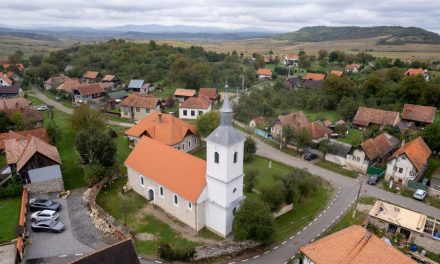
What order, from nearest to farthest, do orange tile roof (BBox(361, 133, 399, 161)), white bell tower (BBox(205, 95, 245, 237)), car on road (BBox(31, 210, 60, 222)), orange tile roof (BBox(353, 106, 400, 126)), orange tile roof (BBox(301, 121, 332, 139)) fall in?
white bell tower (BBox(205, 95, 245, 237)) → car on road (BBox(31, 210, 60, 222)) → orange tile roof (BBox(361, 133, 399, 161)) → orange tile roof (BBox(301, 121, 332, 139)) → orange tile roof (BBox(353, 106, 400, 126))

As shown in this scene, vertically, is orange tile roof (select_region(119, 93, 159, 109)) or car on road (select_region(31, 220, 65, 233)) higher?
orange tile roof (select_region(119, 93, 159, 109))

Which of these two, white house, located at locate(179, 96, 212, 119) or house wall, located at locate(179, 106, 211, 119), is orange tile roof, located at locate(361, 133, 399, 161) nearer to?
white house, located at locate(179, 96, 212, 119)

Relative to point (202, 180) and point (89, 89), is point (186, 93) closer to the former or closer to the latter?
point (89, 89)

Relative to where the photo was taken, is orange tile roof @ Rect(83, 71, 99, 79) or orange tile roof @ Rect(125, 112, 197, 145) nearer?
orange tile roof @ Rect(125, 112, 197, 145)

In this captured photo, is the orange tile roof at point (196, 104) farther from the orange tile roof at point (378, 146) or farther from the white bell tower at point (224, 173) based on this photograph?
the white bell tower at point (224, 173)

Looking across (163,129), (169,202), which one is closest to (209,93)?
(163,129)

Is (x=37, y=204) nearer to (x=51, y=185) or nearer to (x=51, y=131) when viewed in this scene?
(x=51, y=185)

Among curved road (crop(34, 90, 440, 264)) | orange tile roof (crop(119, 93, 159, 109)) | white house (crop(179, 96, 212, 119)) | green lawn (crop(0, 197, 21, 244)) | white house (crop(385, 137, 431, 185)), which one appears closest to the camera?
curved road (crop(34, 90, 440, 264))

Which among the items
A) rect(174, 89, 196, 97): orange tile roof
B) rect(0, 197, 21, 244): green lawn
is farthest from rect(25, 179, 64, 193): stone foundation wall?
rect(174, 89, 196, 97): orange tile roof
